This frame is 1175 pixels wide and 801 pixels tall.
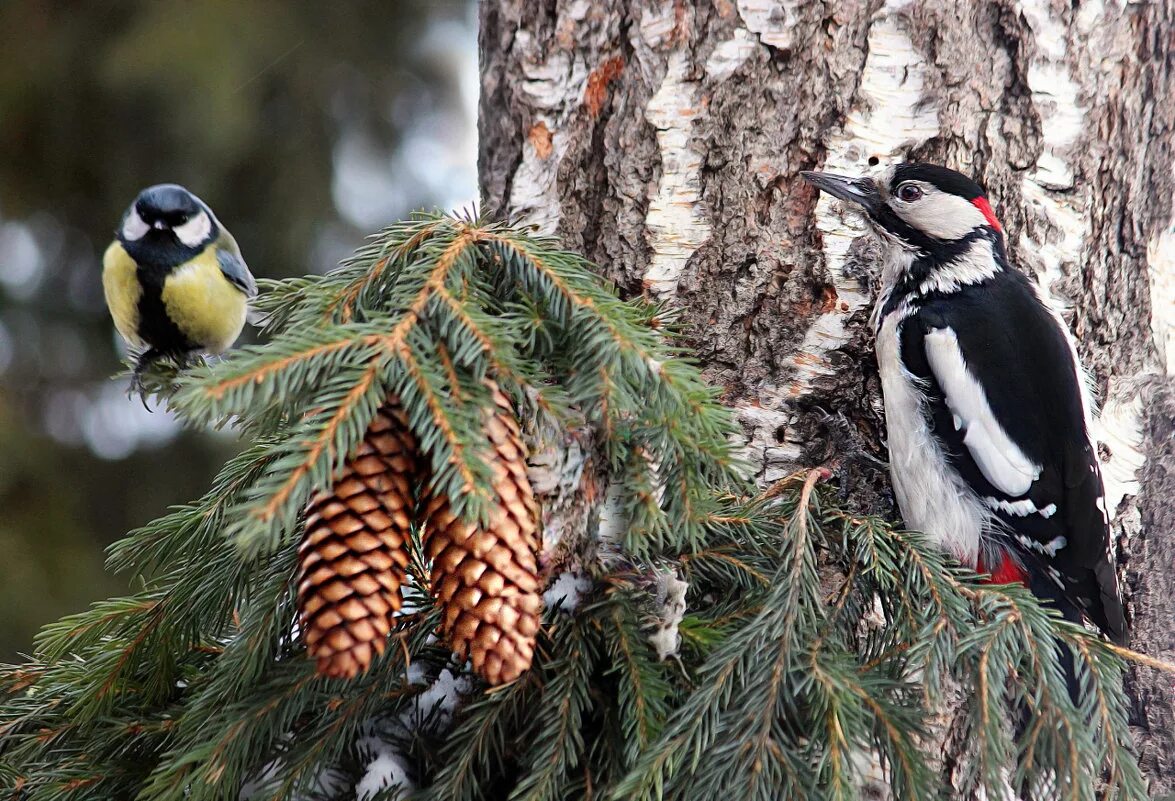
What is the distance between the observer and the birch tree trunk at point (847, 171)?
185 cm

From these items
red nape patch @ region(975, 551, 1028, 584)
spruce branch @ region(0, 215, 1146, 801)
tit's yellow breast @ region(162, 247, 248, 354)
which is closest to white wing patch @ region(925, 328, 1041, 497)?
red nape patch @ region(975, 551, 1028, 584)

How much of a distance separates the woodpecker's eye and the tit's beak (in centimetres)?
8

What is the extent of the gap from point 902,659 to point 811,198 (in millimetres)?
905

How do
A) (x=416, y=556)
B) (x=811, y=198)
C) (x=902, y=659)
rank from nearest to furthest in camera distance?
(x=902, y=659)
(x=416, y=556)
(x=811, y=198)

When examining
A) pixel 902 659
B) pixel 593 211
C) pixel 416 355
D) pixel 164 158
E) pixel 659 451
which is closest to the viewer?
pixel 416 355

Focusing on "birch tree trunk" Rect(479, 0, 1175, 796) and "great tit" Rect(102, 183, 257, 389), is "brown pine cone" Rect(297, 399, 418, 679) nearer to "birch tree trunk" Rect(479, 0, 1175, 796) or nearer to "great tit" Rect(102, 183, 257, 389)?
"birch tree trunk" Rect(479, 0, 1175, 796)

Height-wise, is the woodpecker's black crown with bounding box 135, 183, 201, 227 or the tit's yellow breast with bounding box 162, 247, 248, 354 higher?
the woodpecker's black crown with bounding box 135, 183, 201, 227

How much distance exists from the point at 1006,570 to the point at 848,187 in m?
0.88

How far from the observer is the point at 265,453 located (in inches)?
53.2

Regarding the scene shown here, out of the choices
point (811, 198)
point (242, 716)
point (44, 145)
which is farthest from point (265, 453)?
point (44, 145)

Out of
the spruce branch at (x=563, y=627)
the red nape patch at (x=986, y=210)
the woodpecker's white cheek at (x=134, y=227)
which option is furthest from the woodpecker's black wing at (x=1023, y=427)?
the woodpecker's white cheek at (x=134, y=227)

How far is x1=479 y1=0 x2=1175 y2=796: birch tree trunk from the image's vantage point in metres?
1.85

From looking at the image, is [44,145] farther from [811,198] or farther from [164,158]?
[811,198]

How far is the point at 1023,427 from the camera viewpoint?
2004mm
